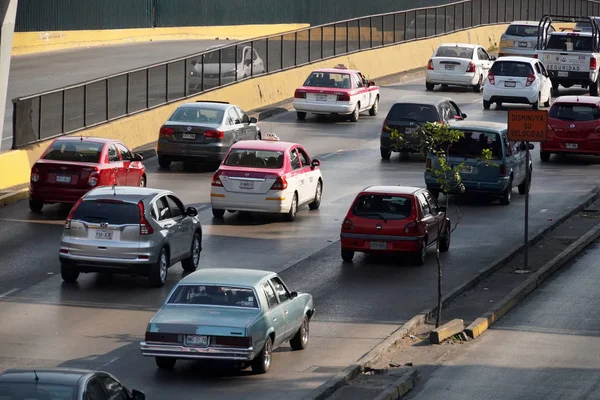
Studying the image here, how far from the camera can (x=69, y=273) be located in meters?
23.2

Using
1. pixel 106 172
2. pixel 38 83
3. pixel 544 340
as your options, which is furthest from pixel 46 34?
pixel 544 340

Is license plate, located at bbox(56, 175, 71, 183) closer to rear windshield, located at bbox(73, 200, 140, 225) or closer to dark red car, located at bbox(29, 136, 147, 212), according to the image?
dark red car, located at bbox(29, 136, 147, 212)

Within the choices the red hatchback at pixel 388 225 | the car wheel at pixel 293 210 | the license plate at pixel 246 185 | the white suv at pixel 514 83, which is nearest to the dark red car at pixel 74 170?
the license plate at pixel 246 185

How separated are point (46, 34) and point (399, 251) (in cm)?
3722

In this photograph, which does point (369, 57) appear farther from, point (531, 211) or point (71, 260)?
point (71, 260)

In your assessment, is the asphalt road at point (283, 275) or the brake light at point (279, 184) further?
the brake light at point (279, 184)

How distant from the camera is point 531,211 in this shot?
32.0m

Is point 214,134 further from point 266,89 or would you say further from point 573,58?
point 573,58

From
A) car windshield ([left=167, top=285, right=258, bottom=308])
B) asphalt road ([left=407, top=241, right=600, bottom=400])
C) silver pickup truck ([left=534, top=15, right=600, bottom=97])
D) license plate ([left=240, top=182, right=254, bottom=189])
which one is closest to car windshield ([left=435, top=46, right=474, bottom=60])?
silver pickup truck ([left=534, top=15, right=600, bottom=97])

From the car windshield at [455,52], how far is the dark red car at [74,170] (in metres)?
24.1

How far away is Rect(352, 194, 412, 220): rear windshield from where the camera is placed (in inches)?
1014

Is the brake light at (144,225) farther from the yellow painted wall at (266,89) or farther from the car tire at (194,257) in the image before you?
the yellow painted wall at (266,89)

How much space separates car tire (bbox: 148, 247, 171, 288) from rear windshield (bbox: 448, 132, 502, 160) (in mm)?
10539

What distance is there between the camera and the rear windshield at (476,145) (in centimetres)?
3209
